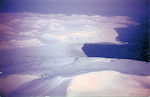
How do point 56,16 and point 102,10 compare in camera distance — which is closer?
point 56,16

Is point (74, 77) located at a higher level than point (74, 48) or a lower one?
lower

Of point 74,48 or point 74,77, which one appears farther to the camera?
point 74,48

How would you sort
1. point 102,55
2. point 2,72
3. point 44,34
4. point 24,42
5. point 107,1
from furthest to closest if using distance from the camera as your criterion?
point 107,1
point 44,34
point 24,42
point 102,55
point 2,72

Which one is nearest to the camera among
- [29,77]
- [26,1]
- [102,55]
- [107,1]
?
[29,77]

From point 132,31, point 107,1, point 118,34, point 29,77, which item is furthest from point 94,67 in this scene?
point 107,1

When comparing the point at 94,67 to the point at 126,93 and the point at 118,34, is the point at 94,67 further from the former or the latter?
the point at 118,34
